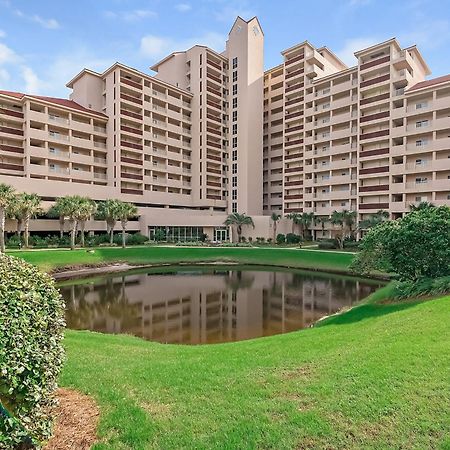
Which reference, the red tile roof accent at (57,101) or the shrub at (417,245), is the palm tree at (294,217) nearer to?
the red tile roof accent at (57,101)

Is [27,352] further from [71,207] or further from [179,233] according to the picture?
[179,233]

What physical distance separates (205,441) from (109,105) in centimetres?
7212

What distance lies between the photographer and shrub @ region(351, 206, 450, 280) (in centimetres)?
1836

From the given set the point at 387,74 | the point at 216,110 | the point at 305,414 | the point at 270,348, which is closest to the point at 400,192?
the point at 387,74

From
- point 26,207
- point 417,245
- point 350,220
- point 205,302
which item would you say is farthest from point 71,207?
point 350,220

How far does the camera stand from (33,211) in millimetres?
47406

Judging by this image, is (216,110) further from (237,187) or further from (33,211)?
(33,211)

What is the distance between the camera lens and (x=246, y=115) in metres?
78.9

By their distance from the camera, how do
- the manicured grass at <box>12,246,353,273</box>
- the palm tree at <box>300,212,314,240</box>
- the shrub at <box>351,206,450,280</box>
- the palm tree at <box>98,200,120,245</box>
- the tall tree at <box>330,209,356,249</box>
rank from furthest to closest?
1. the palm tree at <box>300,212,314,240</box>
2. the tall tree at <box>330,209,356,249</box>
3. the palm tree at <box>98,200,120,245</box>
4. the manicured grass at <box>12,246,353,273</box>
5. the shrub at <box>351,206,450,280</box>

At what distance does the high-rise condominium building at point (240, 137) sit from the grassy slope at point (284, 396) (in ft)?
175

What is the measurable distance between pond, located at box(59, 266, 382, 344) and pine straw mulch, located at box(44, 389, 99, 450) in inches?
418

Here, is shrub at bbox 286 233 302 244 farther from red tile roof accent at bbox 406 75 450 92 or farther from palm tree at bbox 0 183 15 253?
palm tree at bbox 0 183 15 253

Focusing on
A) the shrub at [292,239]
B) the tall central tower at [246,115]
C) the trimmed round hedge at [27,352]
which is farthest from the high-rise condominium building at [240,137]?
the trimmed round hedge at [27,352]

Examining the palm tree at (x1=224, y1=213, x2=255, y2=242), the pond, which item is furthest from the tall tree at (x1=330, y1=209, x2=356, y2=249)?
the pond
